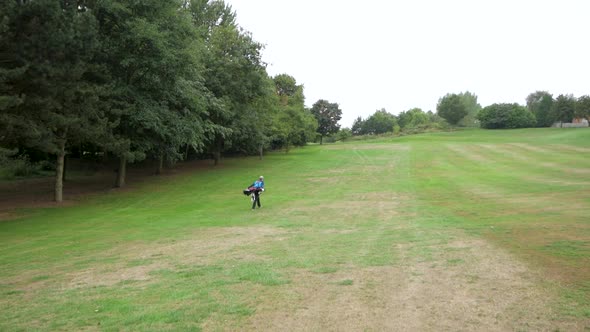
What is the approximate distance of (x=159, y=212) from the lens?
821 inches

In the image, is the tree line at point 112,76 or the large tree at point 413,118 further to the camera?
the large tree at point 413,118

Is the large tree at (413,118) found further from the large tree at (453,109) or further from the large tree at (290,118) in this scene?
the large tree at (290,118)

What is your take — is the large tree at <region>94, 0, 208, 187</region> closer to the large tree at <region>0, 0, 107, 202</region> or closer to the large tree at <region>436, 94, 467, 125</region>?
the large tree at <region>0, 0, 107, 202</region>

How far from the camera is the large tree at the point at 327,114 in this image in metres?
94.4

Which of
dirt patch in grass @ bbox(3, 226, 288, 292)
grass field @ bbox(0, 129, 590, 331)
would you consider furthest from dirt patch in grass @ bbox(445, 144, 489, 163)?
dirt patch in grass @ bbox(3, 226, 288, 292)

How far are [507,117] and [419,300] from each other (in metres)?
108

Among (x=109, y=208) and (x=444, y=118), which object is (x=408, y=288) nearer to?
(x=109, y=208)

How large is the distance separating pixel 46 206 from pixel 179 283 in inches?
738

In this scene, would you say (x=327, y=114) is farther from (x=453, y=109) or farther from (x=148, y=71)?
(x=148, y=71)

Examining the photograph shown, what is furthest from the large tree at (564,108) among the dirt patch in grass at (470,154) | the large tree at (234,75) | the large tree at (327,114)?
the large tree at (234,75)

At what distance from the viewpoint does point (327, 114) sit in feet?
311

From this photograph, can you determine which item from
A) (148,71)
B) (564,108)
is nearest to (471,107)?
(564,108)

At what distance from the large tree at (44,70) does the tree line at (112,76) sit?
4cm

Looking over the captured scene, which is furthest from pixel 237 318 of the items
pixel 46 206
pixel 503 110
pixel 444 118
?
pixel 444 118
